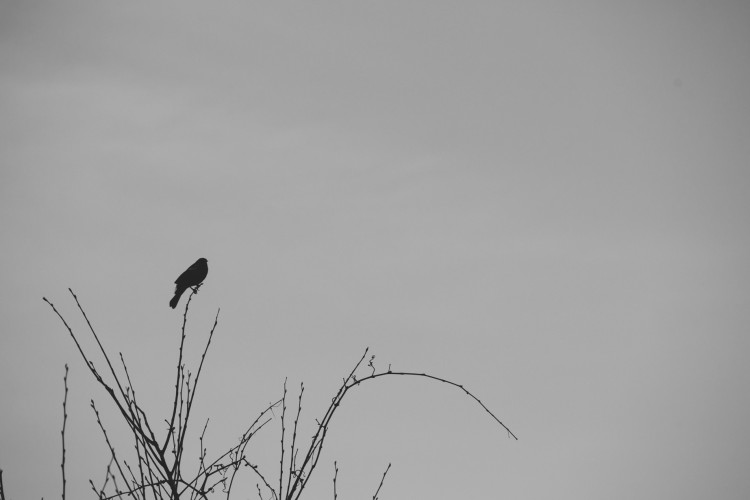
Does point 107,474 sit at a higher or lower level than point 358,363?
lower

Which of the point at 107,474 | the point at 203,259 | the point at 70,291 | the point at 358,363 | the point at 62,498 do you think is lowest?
the point at 62,498

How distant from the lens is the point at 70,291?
2.65 meters

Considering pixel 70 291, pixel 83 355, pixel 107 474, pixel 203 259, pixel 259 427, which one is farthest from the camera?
pixel 203 259

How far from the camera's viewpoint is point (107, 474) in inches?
112

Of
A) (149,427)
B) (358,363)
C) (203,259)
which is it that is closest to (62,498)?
(149,427)

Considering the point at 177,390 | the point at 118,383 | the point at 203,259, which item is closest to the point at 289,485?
the point at 177,390

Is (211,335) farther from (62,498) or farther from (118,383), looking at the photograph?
(62,498)

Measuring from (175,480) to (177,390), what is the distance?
1.35 feet

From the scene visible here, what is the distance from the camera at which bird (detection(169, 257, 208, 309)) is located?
6.48m

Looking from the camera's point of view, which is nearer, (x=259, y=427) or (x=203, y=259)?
(x=259, y=427)

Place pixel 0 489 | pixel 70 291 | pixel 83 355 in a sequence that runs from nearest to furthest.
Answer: pixel 0 489 → pixel 83 355 → pixel 70 291

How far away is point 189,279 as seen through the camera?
6504mm

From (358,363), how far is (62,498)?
1.45 metres

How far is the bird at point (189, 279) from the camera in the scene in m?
6.48
